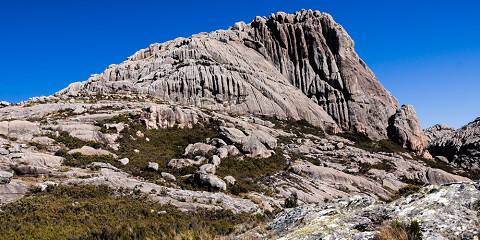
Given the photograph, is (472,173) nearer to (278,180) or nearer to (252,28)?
(278,180)

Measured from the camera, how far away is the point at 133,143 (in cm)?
6050

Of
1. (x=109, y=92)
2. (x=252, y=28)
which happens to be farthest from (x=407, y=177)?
(x=252, y=28)

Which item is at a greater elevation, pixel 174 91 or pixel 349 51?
pixel 349 51

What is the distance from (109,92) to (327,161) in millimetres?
47785

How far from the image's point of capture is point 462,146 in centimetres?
10094

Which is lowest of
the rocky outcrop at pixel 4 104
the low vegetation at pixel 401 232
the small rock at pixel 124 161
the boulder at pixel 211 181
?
the low vegetation at pixel 401 232

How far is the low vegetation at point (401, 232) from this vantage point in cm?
774

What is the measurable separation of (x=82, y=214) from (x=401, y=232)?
29.3 m

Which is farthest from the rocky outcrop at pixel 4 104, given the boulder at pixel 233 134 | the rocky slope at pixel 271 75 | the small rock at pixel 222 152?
the small rock at pixel 222 152

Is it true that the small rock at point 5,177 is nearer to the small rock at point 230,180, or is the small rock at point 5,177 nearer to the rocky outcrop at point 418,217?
the small rock at point 230,180

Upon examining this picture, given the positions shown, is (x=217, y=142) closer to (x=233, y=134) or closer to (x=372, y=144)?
(x=233, y=134)

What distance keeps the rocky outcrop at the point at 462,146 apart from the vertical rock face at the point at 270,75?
14385mm

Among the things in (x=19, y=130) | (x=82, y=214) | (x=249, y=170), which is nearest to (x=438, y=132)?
(x=249, y=170)

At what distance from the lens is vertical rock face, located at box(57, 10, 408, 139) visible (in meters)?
95.6
